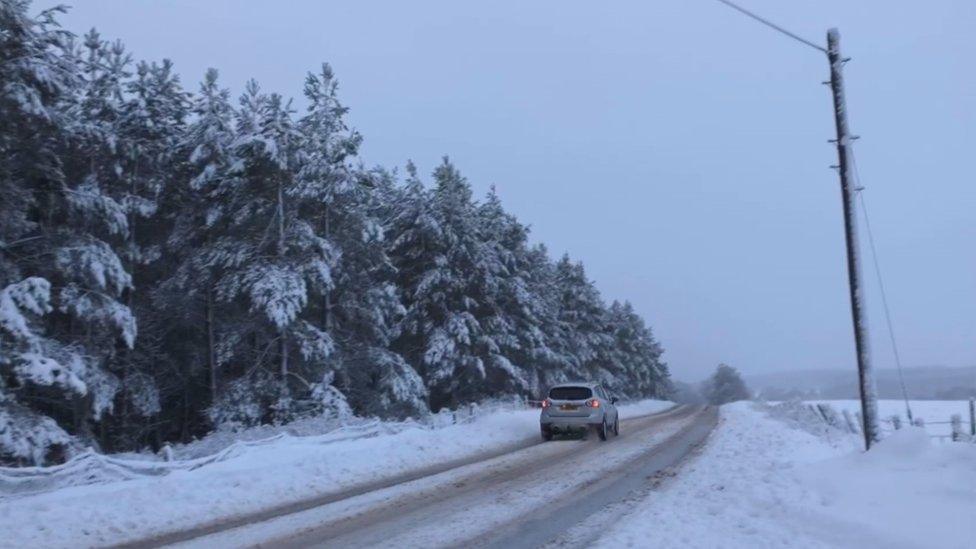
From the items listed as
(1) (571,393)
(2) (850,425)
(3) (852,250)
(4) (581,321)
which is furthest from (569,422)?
→ (4) (581,321)

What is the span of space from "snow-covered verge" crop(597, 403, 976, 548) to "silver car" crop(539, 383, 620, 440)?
9841 millimetres

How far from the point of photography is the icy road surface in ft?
33.4

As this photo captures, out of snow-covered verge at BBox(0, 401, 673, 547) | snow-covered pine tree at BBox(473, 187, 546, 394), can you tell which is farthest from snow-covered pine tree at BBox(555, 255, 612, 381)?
snow-covered verge at BBox(0, 401, 673, 547)

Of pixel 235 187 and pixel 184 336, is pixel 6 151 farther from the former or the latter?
pixel 184 336

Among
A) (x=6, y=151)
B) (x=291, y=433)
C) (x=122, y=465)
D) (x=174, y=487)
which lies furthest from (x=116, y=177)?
(x=174, y=487)

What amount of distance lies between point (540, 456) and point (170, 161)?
61.6 ft

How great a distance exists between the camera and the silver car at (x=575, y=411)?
2495cm

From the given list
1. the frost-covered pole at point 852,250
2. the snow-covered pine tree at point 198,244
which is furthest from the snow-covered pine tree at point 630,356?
the frost-covered pole at point 852,250

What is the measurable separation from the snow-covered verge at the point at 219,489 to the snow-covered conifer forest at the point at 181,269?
6221mm

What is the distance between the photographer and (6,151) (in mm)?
21469

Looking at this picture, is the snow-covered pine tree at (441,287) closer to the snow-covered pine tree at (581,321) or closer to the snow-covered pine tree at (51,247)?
the snow-covered pine tree at (51,247)

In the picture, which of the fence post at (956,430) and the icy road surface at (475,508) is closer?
the icy road surface at (475,508)

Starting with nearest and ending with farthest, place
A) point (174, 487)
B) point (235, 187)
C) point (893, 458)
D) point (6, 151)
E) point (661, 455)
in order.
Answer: point (893, 458)
point (174, 487)
point (661, 455)
point (6, 151)
point (235, 187)

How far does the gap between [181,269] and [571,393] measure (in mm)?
14708
